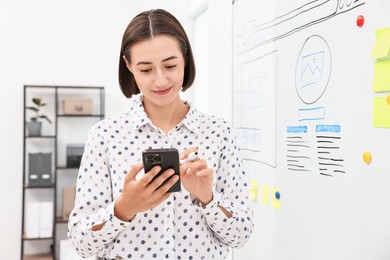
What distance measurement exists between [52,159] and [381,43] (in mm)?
3491

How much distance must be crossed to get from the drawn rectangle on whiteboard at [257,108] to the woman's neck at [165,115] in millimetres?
599

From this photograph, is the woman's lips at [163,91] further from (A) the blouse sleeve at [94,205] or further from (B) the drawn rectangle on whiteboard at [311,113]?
(B) the drawn rectangle on whiteboard at [311,113]

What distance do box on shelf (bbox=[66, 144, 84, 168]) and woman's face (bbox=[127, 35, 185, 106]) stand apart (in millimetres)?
2998

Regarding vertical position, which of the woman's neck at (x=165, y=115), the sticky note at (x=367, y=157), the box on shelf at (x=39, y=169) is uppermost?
the woman's neck at (x=165, y=115)

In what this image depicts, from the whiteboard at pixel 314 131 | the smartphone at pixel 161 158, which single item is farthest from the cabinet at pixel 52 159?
the smartphone at pixel 161 158

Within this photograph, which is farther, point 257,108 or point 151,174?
point 257,108

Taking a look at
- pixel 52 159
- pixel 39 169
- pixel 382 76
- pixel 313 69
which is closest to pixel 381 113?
pixel 382 76

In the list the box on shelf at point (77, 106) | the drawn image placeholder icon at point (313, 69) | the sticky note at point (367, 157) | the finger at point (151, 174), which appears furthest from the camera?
the box on shelf at point (77, 106)

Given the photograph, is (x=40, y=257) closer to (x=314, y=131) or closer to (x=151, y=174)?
(x=314, y=131)

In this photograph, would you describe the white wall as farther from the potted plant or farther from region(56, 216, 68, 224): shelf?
region(56, 216, 68, 224): shelf

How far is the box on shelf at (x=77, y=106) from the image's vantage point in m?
3.95

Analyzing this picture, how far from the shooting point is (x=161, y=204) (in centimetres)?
110

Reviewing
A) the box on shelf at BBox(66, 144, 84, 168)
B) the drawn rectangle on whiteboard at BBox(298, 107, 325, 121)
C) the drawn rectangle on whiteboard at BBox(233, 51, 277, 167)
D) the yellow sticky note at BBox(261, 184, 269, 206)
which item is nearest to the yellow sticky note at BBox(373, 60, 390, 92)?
the drawn rectangle on whiteboard at BBox(298, 107, 325, 121)

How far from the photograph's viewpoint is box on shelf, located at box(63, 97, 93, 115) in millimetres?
3953
